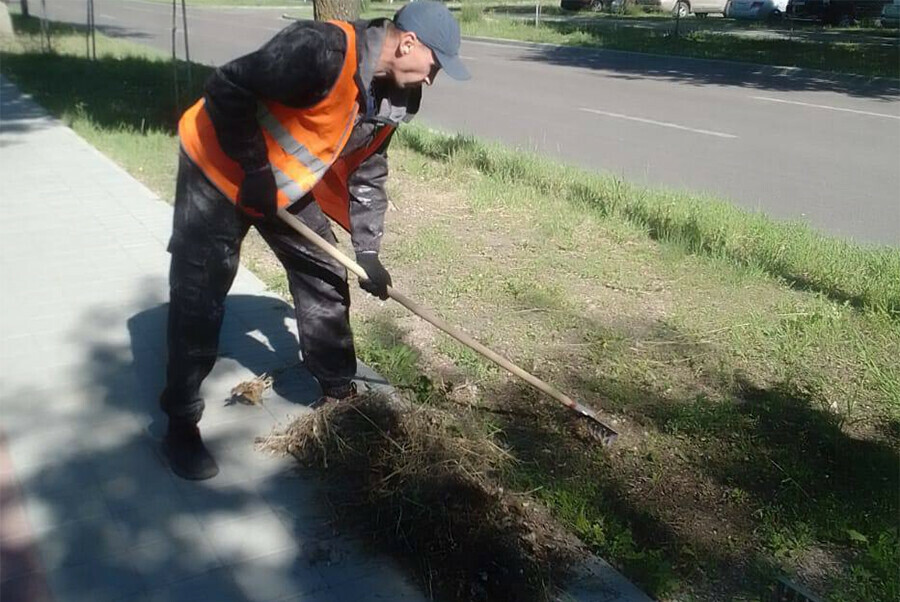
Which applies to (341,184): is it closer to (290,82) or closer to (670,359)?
(290,82)

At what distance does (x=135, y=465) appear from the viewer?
3.64m

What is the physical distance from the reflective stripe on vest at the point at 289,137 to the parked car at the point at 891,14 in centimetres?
2520

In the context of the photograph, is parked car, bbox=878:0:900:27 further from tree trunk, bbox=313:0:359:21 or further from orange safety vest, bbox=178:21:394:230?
orange safety vest, bbox=178:21:394:230

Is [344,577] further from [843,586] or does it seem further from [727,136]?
[727,136]

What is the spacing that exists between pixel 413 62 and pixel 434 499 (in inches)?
58.0

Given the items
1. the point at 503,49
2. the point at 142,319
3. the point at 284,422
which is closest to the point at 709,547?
the point at 284,422

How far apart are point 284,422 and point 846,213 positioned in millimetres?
5270

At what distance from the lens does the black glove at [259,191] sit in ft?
10.3

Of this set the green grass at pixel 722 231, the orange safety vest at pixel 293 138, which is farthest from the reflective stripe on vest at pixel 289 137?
the green grass at pixel 722 231

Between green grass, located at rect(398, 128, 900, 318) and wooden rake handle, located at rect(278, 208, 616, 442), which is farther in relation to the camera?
green grass, located at rect(398, 128, 900, 318)

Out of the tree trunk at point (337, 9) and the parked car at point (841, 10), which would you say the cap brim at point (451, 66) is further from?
the parked car at point (841, 10)

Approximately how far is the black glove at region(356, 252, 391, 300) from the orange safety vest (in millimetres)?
495

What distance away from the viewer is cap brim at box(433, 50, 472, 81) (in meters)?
3.15

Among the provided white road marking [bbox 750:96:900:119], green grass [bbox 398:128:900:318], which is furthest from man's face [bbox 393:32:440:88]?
white road marking [bbox 750:96:900:119]
